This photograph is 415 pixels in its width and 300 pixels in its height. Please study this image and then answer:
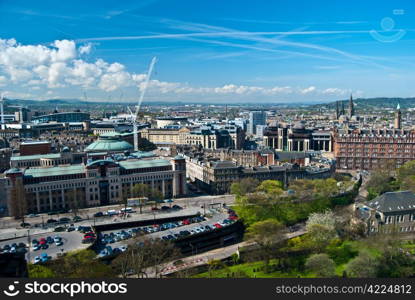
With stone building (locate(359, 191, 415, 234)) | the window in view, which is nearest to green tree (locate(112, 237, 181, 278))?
stone building (locate(359, 191, 415, 234))

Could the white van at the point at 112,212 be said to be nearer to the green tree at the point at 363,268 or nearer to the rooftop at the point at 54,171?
the rooftop at the point at 54,171

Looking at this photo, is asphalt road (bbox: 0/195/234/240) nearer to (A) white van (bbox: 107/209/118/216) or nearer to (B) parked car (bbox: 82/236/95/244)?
(A) white van (bbox: 107/209/118/216)

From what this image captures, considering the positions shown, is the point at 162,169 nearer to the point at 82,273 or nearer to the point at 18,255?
the point at 82,273

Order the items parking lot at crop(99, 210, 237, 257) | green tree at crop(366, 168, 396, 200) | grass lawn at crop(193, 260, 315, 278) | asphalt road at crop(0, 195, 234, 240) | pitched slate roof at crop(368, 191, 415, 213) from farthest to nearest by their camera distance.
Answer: green tree at crop(366, 168, 396, 200), pitched slate roof at crop(368, 191, 415, 213), asphalt road at crop(0, 195, 234, 240), parking lot at crop(99, 210, 237, 257), grass lawn at crop(193, 260, 315, 278)

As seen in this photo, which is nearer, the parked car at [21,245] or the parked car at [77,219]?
the parked car at [21,245]

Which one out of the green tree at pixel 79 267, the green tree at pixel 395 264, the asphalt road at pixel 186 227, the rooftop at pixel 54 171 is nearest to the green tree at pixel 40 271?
the green tree at pixel 79 267

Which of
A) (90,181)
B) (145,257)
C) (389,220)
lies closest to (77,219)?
(90,181)

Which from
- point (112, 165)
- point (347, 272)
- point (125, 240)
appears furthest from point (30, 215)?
point (347, 272)
